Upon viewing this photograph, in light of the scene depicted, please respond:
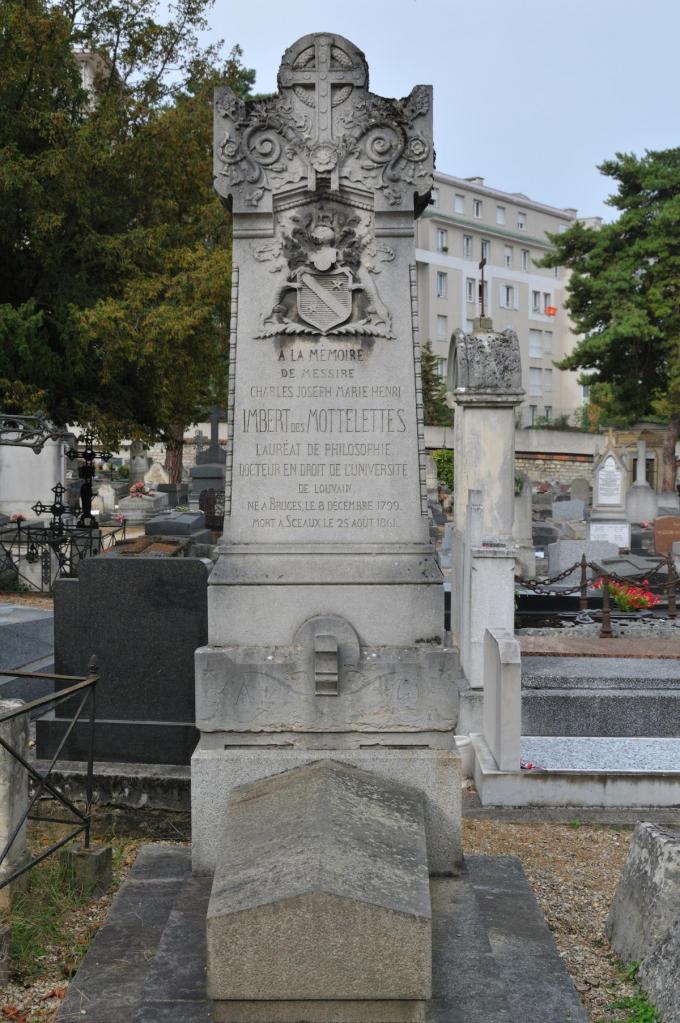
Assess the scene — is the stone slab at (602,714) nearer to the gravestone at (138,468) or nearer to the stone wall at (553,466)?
the gravestone at (138,468)

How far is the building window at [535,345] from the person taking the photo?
66.2m

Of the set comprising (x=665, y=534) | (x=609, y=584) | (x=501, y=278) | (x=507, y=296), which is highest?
(x=501, y=278)

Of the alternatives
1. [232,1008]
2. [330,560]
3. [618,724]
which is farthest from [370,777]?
[618,724]

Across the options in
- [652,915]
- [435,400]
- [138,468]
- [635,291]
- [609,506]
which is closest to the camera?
[652,915]

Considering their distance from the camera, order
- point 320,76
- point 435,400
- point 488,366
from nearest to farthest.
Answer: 1. point 320,76
2. point 488,366
3. point 435,400

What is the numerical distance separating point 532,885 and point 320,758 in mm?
1722

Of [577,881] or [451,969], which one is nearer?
[451,969]

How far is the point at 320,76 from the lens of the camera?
4.19m

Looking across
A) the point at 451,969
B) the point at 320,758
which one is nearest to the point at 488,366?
the point at 320,758

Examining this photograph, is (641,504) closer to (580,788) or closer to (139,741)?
(580,788)

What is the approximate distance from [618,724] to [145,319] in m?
12.0

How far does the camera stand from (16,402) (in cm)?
1648

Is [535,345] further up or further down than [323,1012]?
further up

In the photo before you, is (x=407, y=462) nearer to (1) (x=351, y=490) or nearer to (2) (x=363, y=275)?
(1) (x=351, y=490)
